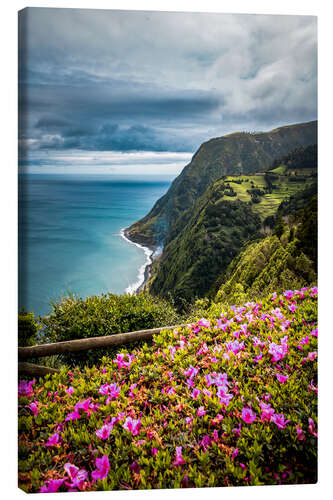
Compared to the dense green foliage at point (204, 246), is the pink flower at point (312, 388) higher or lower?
lower

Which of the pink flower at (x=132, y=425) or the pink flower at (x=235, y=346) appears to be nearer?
the pink flower at (x=132, y=425)

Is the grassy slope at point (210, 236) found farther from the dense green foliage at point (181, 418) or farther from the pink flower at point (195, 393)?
the pink flower at point (195, 393)

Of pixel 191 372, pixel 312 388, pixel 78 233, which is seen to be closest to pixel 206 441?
pixel 191 372

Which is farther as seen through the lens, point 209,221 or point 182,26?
point 209,221

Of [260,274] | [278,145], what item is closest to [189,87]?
[278,145]

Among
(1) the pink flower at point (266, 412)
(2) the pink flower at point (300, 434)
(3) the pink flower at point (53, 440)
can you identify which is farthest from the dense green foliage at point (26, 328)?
(2) the pink flower at point (300, 434)

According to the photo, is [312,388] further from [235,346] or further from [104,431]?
[104,431]
